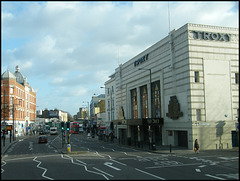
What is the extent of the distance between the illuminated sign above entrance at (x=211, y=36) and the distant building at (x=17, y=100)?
4509 centimetres

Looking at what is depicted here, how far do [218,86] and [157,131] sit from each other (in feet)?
44.1

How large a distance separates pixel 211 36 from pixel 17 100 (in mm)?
61575

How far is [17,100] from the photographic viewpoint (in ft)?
258

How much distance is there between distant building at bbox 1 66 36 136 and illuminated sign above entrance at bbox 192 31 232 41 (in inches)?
1775

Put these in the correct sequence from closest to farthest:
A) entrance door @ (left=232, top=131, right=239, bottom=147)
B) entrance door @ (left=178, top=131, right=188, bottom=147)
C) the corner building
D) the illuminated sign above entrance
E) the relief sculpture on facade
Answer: the corner building → entrance door @ (left=232, top=131, right=239, bottom=147) → the illuminated sign above entrance → entrance door @ (left=178, top=131, right=188, bottom=147) → the relief sculpture on facade

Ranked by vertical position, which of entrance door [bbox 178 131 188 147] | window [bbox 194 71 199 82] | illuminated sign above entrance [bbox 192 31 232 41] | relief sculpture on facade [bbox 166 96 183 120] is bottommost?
entrance door [bbox 178 131 188 147]

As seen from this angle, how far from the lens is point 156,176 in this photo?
15.9m

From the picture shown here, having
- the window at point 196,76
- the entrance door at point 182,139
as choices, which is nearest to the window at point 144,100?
the entrance door at point 182,139

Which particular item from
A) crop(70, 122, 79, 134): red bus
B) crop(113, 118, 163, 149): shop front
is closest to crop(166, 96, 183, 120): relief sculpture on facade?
crop(113, 118, 163, 149): shop front

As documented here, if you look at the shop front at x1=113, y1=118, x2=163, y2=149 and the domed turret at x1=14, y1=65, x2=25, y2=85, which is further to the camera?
the domed turret at x1=14, y1=65, x2=25, y2=85

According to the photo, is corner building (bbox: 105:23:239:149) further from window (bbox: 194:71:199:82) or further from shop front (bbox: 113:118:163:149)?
shop front (bbox: 113:118:163:149)

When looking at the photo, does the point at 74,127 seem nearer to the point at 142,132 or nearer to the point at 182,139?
the point at 142,132

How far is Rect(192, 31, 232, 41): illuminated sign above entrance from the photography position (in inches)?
1316

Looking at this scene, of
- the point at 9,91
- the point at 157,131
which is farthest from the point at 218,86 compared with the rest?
the point at 9,91
